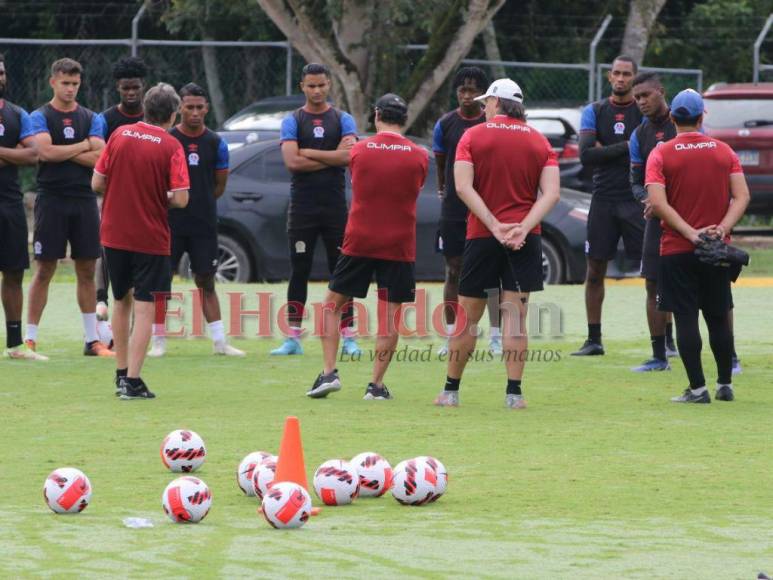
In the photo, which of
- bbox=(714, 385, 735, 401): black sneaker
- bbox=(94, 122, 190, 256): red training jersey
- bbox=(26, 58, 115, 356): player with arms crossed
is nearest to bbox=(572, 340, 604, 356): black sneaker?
bbox=(714, 385, 735, 401): black sneaker

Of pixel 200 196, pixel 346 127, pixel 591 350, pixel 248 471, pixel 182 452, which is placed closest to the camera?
pixel 248 471

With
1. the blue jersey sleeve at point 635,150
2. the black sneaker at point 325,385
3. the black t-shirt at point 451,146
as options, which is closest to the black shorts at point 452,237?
the black t-shirt at point 451,146

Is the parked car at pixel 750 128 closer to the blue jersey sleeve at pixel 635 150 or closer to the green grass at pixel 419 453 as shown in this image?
the green grass at pixel 419 453

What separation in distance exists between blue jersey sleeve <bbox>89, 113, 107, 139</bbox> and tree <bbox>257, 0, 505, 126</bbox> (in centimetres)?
1022

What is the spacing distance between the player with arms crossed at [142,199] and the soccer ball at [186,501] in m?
3.77

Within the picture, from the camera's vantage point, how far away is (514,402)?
35.2 feet

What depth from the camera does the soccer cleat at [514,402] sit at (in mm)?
10742

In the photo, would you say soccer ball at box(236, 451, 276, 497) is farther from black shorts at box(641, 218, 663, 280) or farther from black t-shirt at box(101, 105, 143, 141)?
black t-shirt at box(101, 105, 143, 141)

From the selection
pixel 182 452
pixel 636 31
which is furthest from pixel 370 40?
pixel 182 452

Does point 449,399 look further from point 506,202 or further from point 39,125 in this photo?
point 39,125

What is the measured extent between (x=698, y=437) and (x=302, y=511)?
3.25m

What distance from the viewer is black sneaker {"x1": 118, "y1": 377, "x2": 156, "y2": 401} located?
11008 millimetres

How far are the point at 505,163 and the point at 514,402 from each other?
1522 mm

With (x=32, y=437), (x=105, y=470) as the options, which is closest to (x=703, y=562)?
(x=105, y=470)
